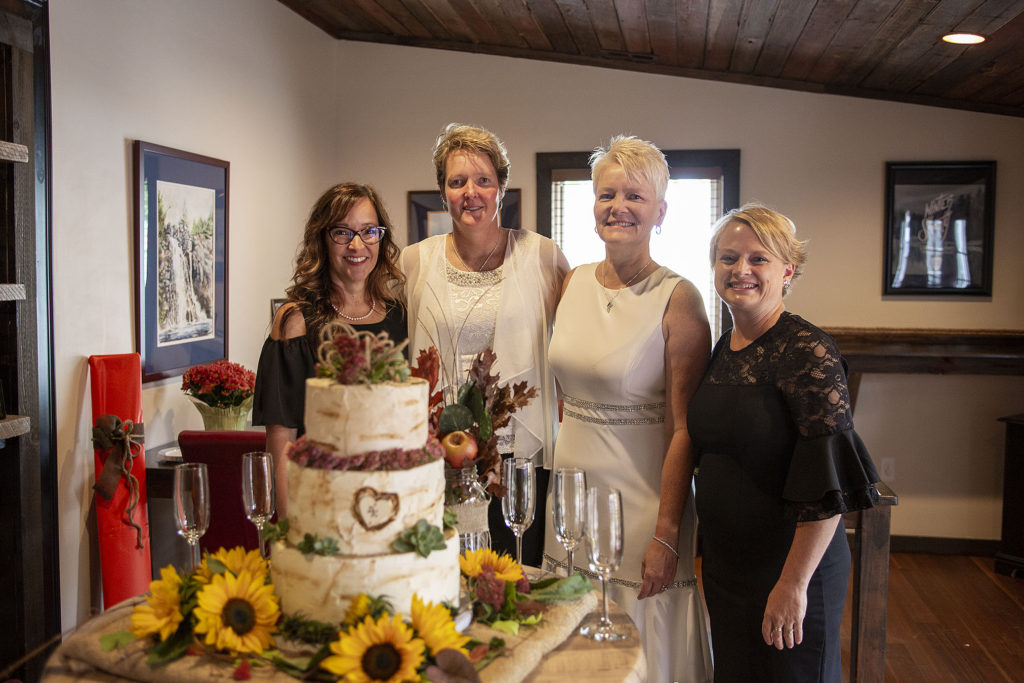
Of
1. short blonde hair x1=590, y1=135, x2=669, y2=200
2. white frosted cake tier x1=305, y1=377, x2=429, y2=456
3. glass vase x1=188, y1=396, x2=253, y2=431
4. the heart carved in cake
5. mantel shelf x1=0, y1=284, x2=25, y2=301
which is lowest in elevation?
glass vase x1=188, y1=396, x2=253, y2=431

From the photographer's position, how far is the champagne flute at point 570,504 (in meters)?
1.65

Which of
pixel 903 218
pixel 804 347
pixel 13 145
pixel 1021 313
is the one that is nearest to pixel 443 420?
pixel 804 347

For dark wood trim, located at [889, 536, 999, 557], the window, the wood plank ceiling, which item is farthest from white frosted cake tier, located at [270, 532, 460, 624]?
dark wood trim, located at [889, 536, 999, 557]

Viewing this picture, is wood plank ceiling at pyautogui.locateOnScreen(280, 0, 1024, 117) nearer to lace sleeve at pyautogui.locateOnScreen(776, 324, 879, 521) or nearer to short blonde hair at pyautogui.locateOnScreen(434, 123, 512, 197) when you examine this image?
short blonde hair at pyautogui.locateOnScreen(434, 123, 512, 197)

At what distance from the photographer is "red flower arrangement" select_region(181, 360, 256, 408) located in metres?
→ 3.37

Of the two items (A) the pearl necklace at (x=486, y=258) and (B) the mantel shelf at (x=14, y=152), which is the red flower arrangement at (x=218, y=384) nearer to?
(B) the mantel shelf at (x=14, y=152)

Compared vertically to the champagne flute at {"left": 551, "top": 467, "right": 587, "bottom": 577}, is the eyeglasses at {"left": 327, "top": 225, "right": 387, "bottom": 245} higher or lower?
higher

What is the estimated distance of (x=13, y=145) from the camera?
2.64 m

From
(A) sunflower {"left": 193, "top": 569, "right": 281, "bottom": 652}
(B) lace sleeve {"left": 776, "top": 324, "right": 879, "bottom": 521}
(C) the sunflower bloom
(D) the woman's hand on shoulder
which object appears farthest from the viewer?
(D) the woman's hand on shoulder

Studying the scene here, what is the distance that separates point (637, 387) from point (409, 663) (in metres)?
1.04

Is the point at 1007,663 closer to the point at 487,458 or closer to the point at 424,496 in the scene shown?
the point at 487,458

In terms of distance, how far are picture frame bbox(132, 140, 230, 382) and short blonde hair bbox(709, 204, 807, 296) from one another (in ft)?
7.37

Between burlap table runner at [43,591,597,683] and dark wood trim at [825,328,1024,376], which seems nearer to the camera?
burlap table runner at [43,591,597,683]

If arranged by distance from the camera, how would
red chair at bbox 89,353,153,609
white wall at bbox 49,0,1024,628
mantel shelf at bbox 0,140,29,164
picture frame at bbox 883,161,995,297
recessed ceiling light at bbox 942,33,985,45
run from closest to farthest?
mantel shelf at bbox 0,140,29,164 < red chair at bbox 89,353,153,609 < recessed ceiling light at bbox 942,33,985,45 < white wall at bbox 49,0,1024,628 < picture frame at bbox 883,161,995,297
